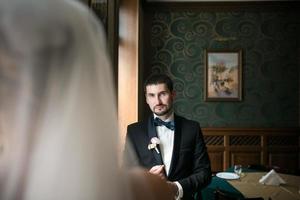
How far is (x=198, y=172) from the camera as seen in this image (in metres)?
1.77

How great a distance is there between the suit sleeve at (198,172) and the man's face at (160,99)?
0.73ft

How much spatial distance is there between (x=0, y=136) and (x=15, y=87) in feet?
0.26

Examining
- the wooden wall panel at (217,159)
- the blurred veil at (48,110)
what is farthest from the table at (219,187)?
the wooden wall panel at (217,159)

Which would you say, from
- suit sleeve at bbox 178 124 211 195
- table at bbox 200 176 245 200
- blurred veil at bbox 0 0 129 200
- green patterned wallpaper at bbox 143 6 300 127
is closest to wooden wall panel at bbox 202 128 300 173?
green patterned wallpaper at bbox 143 6 300 127

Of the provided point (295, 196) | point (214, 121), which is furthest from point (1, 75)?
point (214, 121)

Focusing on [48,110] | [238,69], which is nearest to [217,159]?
[238,69]

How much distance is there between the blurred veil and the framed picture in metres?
4.83

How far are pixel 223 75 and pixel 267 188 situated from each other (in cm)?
291

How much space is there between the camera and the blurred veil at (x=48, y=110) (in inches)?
19.2

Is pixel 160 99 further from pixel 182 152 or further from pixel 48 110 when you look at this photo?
pixel 48 110

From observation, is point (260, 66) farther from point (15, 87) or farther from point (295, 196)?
point (15, 87)

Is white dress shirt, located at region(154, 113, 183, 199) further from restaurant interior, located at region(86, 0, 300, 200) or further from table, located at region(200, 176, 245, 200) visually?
restaurant interior, located at region(86, 0, 300, 200)

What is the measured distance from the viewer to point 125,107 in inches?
175

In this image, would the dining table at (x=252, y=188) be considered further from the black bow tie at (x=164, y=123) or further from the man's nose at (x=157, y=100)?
the man's nose at (x=157, y=100)
